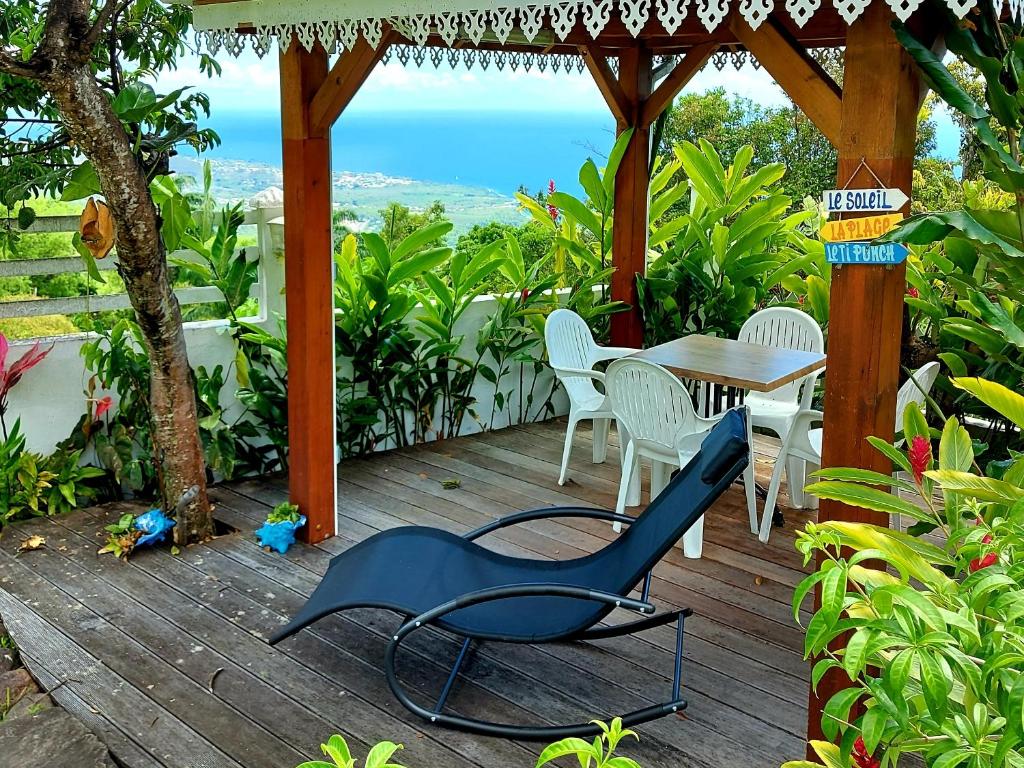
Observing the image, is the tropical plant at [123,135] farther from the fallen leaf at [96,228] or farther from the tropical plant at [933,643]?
the tropical plant at [933,643]

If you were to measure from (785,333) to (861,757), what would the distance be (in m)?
4.36

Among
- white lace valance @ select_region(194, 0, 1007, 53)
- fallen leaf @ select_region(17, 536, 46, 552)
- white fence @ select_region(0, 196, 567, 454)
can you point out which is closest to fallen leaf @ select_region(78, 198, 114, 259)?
white fence @ select_region(0, 196, 567, 454)

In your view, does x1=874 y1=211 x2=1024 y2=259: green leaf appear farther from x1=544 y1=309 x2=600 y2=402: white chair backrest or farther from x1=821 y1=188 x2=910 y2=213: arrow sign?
x1=544 y1=309 x2=600 y2=402: white chair backrest

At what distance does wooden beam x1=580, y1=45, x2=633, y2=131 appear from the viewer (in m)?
6.03

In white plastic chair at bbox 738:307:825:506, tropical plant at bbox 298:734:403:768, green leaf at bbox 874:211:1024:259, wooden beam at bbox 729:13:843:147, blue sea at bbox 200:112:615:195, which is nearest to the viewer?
tropical plant at bbox 298:734:403:768

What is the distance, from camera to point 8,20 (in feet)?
13.8

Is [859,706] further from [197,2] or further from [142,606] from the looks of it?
[197,2]

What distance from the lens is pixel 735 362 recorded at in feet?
16.3

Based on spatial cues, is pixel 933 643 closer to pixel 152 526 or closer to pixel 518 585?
pixel 518 585

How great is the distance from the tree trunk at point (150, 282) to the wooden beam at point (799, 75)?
7.97 ft

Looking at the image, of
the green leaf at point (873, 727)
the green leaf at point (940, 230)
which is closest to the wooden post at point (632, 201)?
the green leaf at point (940, 230)

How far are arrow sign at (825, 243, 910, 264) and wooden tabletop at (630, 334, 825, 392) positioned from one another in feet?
5.54

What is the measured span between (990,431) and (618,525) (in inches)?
83.5

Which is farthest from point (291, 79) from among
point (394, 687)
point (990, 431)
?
point (990, 431)
